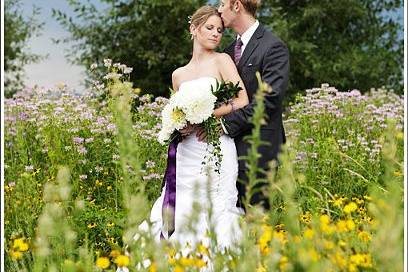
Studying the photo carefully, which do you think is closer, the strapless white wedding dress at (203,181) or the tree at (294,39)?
the strapless white wedding dress at (203,181)

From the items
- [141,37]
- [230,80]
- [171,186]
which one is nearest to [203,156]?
[171,186]

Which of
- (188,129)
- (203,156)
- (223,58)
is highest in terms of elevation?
(223,58)

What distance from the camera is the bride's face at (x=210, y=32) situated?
427 cm

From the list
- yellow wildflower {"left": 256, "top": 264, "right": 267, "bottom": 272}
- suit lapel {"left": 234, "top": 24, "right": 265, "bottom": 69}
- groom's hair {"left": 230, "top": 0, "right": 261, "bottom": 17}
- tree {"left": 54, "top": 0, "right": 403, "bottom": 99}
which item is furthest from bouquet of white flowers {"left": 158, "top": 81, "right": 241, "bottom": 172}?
tree {"left": 54, "top": 0, "right": 403, "bottom": 99}

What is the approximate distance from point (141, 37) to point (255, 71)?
9.60 m

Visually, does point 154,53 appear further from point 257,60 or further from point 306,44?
point 257,60

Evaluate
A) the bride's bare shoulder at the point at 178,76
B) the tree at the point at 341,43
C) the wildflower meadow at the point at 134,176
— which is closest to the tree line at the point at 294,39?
the tree at the point at 341,43

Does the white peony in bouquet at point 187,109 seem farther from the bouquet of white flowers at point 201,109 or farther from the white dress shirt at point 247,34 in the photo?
the white dress shirt at point 247,34

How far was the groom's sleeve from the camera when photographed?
4.11 meters

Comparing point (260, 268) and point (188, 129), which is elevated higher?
point (188, 129)

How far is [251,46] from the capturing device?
14.3ft

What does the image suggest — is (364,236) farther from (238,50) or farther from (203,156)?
(238,50)

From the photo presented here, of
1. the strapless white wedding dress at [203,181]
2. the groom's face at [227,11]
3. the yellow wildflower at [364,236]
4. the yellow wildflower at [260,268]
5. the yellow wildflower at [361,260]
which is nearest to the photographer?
the yellow wildflower at [361,260]

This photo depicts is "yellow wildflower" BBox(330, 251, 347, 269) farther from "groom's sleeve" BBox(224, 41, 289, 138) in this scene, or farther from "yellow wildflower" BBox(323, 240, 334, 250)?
"groom's sleeve" BBox(224, 41, 289, 138)
